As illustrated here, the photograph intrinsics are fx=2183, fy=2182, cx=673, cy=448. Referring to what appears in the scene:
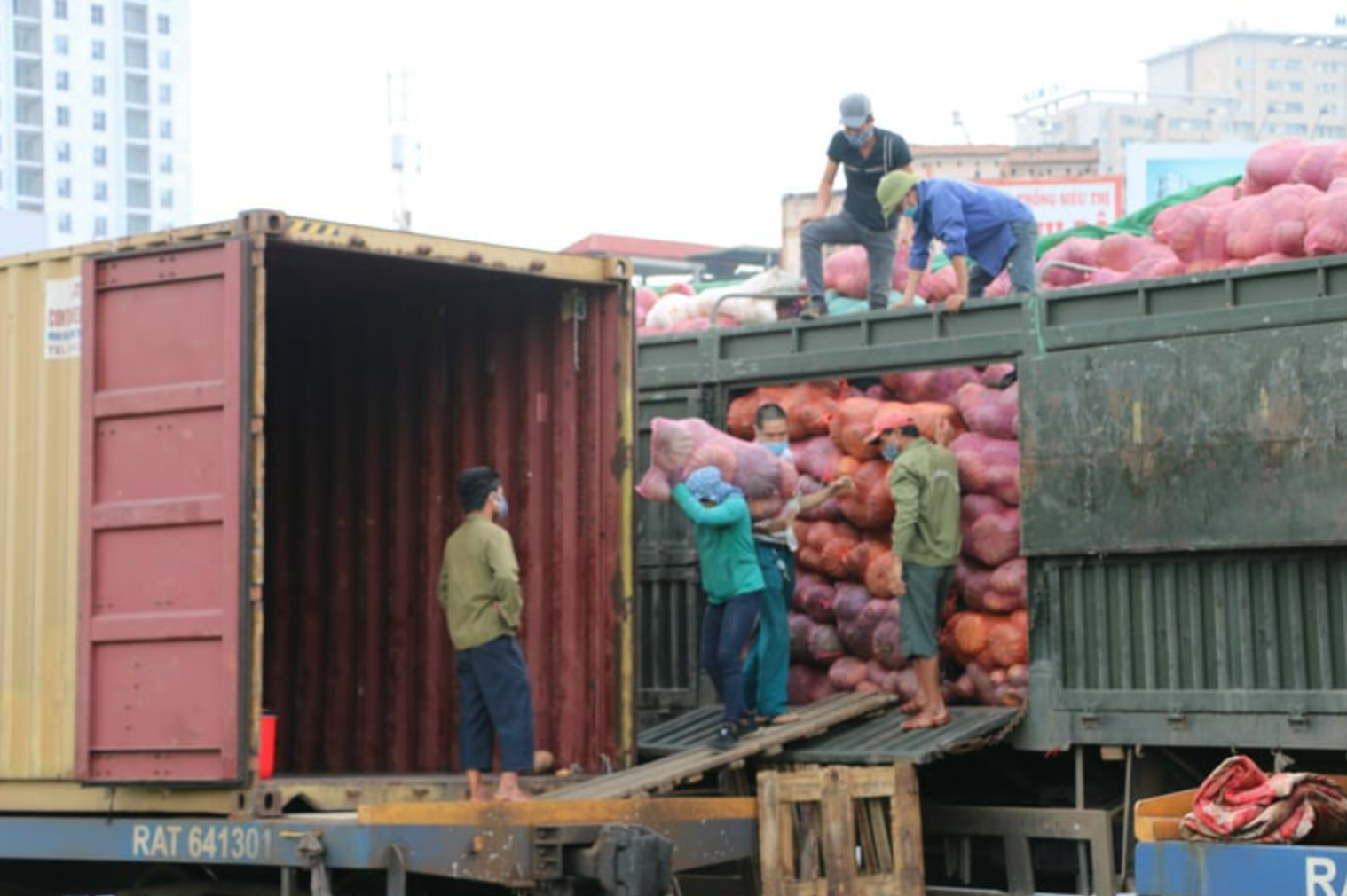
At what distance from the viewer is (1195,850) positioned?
299 inches

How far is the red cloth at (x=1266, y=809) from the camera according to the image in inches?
296

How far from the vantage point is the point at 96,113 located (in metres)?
118

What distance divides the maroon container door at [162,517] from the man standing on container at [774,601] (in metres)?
2.71

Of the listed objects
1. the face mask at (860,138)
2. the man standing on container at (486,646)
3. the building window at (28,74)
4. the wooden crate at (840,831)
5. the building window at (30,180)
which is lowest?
the wooden crate at (840,831)

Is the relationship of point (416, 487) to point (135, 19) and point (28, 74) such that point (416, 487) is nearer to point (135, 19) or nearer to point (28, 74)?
point (28, 74)

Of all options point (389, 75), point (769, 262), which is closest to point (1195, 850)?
point (389, 75)

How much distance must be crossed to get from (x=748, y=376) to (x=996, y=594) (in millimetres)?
1805

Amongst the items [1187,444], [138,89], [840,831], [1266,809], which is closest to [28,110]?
[138,89]

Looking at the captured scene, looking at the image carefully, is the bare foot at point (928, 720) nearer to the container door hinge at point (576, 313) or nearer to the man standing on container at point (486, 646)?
the man standing on container at point (486, 646)

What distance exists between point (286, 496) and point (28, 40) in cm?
11120

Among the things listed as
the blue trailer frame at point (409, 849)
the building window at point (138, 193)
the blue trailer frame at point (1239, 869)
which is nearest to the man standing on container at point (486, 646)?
the blue trailer frame at point (409, 849)

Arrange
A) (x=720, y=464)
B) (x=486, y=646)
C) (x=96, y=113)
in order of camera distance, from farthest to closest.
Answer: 1. (x=96, y=113)
2. (x=720, y=464)
3. (x=486, y=646)

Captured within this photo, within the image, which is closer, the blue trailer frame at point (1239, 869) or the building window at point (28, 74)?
the blue trailer frame at point (1239, 869)

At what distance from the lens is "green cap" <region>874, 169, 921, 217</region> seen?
1099cm
